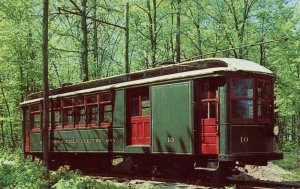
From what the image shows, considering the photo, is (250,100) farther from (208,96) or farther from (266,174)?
(266,174)

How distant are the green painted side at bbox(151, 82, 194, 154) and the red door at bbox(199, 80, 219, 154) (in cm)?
31

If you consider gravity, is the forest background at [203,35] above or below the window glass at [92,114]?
above

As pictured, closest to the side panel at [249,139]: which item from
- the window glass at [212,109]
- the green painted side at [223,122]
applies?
the green painted side at [223,122]

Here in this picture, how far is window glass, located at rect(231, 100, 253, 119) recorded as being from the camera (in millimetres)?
10602

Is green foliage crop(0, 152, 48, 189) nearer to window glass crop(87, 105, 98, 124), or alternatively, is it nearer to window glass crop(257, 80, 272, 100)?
window glass crop(87, 105, 98, 124)

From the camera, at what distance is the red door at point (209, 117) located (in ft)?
34.9

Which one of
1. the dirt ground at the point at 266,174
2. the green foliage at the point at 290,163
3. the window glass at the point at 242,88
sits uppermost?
the window glass at the point at 242,88

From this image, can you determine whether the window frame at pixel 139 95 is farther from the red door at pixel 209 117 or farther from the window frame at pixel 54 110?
the window frame at pixel 54 110

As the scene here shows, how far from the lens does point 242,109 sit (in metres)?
10.8

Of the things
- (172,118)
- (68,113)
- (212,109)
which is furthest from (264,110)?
(68,113)

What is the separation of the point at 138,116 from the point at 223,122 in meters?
3.46

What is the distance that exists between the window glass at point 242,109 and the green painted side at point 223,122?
26 cm

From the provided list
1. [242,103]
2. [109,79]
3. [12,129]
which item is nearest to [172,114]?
[242,103]

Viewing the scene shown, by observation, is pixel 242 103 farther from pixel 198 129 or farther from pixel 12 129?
pixel 12 129
